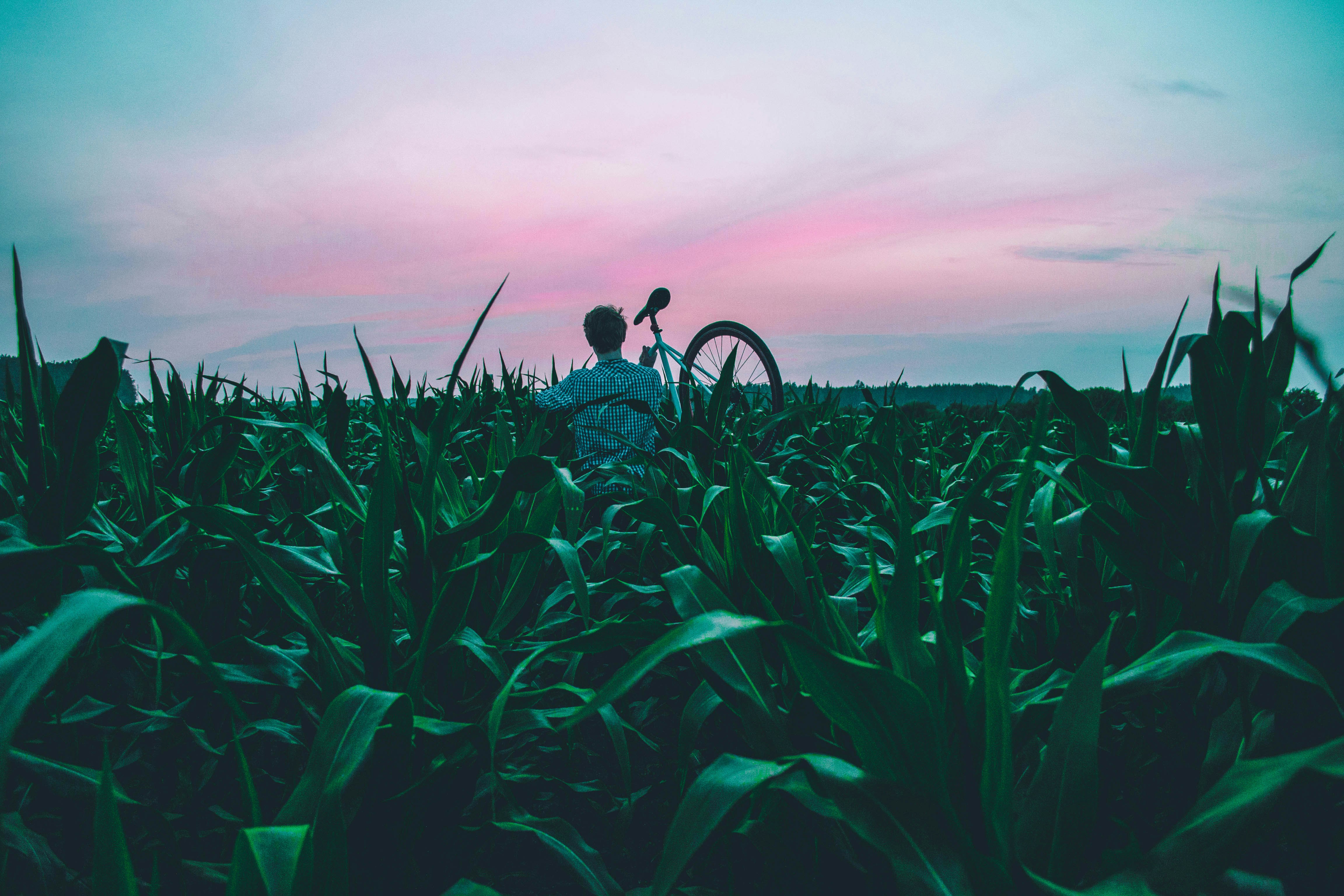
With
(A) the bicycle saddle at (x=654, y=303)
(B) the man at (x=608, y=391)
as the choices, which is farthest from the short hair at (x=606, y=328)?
(A) the bicycle saddle at (x=654, y=303)

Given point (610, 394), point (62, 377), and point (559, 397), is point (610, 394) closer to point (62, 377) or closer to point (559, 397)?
point (559, 397)

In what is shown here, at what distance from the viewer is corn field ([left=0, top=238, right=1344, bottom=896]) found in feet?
1.61

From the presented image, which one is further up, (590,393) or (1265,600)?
(590,393)

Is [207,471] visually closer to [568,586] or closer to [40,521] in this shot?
[40,521]

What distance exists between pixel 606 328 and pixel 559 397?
602 mm

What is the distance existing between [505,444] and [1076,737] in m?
1.10

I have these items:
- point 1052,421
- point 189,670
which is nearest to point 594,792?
point 189,670

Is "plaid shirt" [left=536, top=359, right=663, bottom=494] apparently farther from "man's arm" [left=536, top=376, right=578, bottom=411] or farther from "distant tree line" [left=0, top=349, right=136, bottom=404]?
"distant tree line" [left=0, top=349, right=136, bottom=404]

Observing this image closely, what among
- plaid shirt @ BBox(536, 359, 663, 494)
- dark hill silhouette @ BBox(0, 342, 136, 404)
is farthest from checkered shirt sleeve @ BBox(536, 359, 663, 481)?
dark hill silhouette @ BBox(0, 342, 136, 404)

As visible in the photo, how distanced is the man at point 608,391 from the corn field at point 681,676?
1587 millimetres

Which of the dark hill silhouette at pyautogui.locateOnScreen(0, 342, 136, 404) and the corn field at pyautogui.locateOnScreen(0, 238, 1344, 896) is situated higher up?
the dark hill silhouette at pyautogui.locateOnScreen(0, 342, 136, 404)

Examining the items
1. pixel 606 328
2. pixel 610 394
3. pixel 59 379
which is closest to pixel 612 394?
pixel 610 394

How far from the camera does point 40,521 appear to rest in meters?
0.85

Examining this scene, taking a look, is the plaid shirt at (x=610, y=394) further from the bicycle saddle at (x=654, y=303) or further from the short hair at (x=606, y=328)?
the bicycle saddle at (x=654, y=303)
